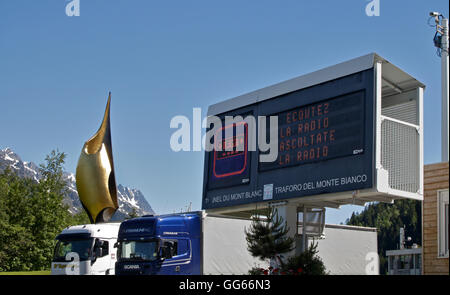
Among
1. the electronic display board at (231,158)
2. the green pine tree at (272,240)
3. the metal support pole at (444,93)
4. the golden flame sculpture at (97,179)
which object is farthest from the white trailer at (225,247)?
the golden flame sculpture at (97,179)

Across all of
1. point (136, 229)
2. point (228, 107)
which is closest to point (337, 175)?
point (228, 107)

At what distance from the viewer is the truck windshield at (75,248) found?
2516 centimetres

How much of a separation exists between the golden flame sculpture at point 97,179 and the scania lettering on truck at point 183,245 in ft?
120

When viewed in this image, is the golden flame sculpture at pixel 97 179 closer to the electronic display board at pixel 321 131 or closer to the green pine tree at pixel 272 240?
the electronic display board at pixel 321 131

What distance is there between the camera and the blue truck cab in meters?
21.5

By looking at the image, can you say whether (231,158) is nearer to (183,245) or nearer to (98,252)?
(183,245)

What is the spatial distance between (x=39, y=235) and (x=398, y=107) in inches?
1945

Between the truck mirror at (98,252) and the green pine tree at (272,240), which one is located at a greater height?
the green pine tree at (272,240)

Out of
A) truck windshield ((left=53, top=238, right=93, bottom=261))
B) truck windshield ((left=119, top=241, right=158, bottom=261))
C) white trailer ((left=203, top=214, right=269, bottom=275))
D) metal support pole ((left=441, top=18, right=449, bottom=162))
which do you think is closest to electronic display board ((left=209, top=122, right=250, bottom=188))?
white trailer ((left=203, top=214, right=269, bottom=275))

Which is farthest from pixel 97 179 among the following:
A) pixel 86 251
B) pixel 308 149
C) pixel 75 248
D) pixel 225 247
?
pixel 308 149

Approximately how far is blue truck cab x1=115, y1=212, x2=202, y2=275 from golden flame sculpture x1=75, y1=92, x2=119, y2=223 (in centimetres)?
3717

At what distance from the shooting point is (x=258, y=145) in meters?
21.3

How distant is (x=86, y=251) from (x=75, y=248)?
2.05 ft

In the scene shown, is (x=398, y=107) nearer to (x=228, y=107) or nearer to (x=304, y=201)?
(x=304, y=201)
